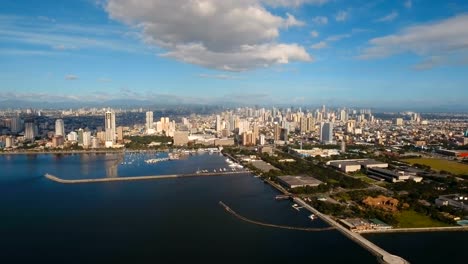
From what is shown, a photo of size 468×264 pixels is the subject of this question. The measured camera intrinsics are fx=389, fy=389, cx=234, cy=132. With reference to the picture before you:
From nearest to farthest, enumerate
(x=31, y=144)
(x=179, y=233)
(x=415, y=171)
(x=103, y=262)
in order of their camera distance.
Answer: (x=103, y=262) → (x=179, y=233) → (x=415, y=171) → (x=31, y=144)

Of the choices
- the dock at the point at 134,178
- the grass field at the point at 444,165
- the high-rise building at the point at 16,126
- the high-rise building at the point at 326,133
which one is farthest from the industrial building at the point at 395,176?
the high-rise building at the point at 16,126

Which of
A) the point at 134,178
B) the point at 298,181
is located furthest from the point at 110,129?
the point at 298,181

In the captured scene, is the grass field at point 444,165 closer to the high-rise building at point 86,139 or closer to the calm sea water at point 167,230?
the calm sea water at point 167,230

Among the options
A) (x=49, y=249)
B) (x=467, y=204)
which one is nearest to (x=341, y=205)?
(x=467, y=204)

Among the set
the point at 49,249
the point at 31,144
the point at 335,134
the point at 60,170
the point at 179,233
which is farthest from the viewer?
the point at 335,134

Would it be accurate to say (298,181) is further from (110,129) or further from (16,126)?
(16,126)

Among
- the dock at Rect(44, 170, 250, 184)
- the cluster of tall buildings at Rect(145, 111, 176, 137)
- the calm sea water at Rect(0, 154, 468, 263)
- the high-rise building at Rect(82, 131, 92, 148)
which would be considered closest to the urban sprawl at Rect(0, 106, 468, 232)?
the high-rise building at Rect(82, 131, 92, 148)

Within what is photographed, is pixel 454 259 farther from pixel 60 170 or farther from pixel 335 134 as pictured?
pixel 335 134
